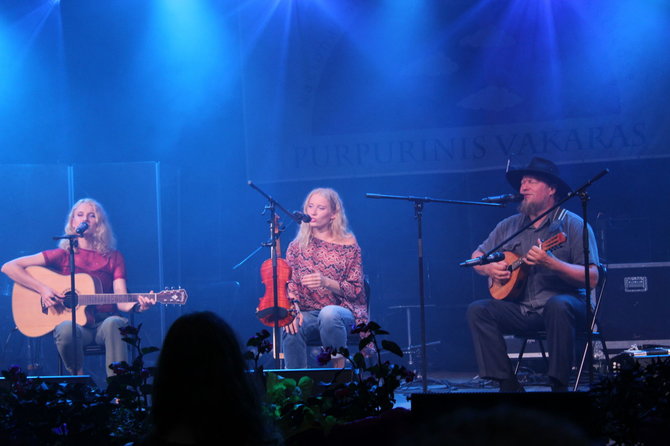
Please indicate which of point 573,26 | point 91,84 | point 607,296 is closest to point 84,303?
point 91,84

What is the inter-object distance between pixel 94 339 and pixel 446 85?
156 inches

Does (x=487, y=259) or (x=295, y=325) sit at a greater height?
(x=487, y=259)

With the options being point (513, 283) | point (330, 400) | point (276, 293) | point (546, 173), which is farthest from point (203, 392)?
point (546, 173)

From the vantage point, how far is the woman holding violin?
5.84 metres

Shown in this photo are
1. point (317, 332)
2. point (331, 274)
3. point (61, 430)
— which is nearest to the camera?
point (61, 430)

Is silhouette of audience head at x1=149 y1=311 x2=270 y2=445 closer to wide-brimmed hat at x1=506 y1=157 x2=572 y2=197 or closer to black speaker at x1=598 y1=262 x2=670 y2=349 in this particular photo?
wide-brimmed hat at x1=506 y1=157 x2=572 y2=197

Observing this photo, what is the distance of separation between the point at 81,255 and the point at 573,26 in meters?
4.73

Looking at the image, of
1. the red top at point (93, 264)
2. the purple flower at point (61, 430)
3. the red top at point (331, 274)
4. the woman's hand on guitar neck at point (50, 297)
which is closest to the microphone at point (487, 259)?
the red top at point (331, 274)

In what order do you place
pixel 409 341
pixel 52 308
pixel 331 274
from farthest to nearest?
pixel 409 341
pixel 52 308
pixel 331 274

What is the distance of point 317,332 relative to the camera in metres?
5.93

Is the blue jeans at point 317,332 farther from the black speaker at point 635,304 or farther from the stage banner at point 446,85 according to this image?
the black speaker at point 635,304

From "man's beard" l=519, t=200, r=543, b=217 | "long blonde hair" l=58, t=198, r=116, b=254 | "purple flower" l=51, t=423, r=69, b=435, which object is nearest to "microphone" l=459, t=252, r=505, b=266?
"man's beard" l=519, t=200, r=543, b=217

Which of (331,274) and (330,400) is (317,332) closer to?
(331,274)

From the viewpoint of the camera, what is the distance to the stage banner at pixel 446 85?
7.26 m
